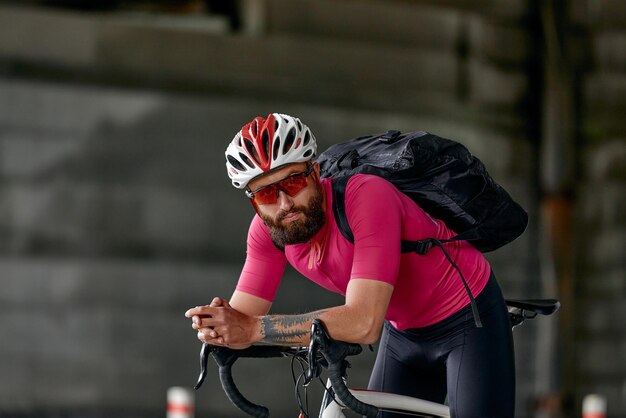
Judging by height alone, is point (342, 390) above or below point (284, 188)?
below

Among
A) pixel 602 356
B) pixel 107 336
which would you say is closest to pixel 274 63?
pixel 107 336

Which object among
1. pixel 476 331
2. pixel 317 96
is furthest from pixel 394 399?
pixel 317 96

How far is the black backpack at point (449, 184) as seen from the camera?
361 cm

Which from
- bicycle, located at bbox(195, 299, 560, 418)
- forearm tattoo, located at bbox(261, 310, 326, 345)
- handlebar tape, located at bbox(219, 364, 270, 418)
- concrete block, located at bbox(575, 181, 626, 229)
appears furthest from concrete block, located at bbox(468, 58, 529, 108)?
forearm tattoo, located at bbox(261, 310, 326, 345)

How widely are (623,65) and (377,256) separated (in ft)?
28.8

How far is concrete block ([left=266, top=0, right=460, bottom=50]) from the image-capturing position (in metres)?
9.97

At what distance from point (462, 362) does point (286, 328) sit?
2.20 feet

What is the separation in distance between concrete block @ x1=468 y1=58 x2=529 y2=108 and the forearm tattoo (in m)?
7.80

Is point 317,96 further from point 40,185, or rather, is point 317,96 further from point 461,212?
point 461,212

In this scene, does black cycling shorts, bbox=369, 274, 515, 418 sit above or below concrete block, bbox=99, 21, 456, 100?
below

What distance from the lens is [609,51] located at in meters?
11.4

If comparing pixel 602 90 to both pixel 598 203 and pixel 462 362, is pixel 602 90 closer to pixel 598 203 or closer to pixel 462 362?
pixel 598 203

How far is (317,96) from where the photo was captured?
1006 cm

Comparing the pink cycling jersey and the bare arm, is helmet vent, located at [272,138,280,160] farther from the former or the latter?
the bare arm
